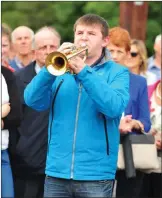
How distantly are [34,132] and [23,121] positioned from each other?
0.20 metres

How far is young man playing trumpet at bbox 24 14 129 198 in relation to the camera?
6355mm

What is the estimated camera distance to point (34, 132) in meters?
8.36

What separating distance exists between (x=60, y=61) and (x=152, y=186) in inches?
135

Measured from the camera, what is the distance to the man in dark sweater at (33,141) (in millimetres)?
8352

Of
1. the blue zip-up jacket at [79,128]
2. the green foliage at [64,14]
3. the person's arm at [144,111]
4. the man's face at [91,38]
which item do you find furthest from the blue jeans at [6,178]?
the green foliage at [64,14]

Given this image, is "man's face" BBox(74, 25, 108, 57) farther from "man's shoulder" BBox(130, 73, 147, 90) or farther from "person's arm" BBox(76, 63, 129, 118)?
"man's shoulder" BBox(130, 73, 147, 90)

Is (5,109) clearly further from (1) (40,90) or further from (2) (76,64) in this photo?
(2) (76,64)

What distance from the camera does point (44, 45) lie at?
8.62 metres

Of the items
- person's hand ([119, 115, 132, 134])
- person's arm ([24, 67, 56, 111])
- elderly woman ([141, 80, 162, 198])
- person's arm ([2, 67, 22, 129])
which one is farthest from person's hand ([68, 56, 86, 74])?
elderly woman ([141, 80, 162, 198])

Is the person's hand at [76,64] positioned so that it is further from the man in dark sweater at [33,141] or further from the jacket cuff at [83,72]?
the man in dark sweater at [33,141]

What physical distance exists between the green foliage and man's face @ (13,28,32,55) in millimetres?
12009

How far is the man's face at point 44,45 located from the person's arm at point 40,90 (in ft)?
6.76

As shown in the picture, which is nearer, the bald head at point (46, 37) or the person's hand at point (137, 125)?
the person's hand at point (137, 125)

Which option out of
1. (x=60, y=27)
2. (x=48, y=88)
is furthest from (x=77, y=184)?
(x=60, y=27)
